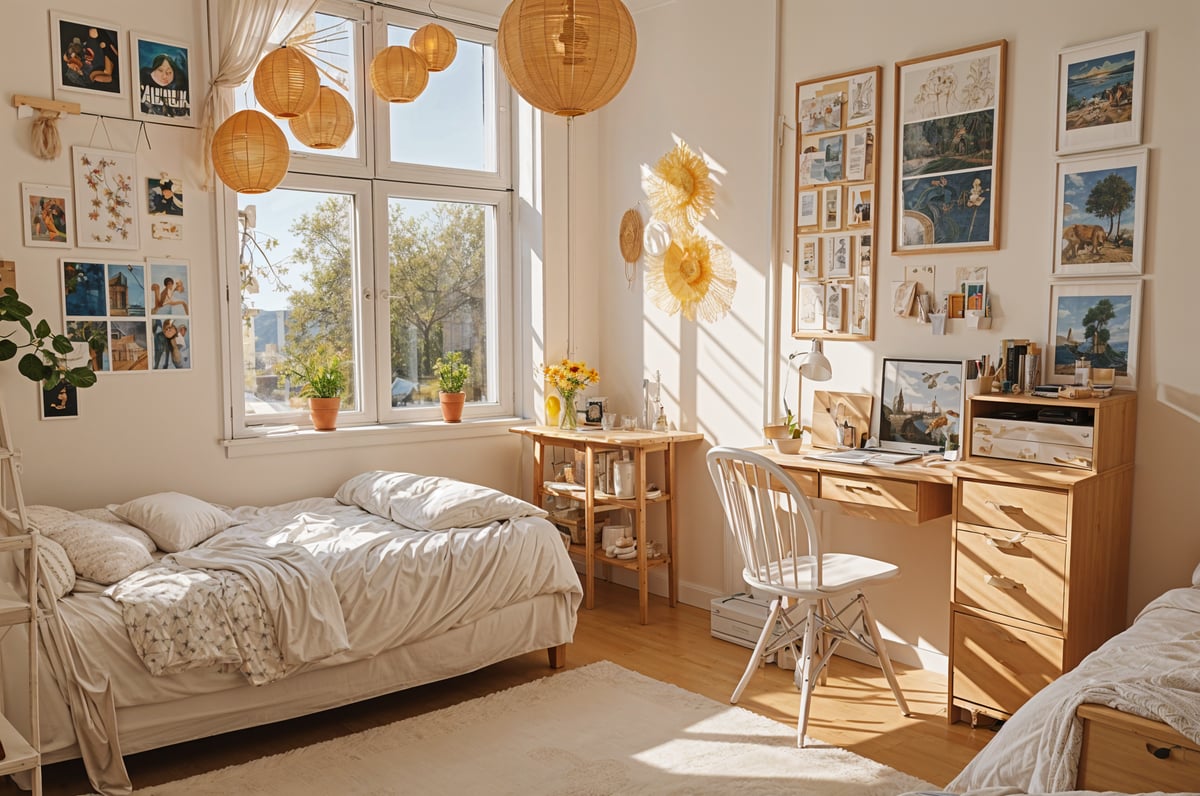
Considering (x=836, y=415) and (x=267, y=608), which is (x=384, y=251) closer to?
(x=267, y=608)

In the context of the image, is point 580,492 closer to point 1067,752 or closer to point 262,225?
point 262,225

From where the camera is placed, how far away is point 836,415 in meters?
3.91

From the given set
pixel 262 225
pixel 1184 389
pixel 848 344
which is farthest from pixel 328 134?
pixel 1184 389

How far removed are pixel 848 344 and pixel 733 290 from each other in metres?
0.66

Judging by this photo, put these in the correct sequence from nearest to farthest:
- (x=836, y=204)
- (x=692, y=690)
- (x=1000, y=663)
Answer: (x=1000, y=663) < (x=692, y=690) < (x=836, y=204)

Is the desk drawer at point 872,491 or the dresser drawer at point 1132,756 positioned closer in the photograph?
the dresser drawer at point 1132,756

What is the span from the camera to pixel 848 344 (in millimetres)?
3898

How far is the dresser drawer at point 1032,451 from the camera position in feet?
9.62

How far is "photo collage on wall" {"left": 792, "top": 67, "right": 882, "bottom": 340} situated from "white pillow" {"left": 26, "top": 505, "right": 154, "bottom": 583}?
2659 millimetres

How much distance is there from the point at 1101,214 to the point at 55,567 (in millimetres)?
3442

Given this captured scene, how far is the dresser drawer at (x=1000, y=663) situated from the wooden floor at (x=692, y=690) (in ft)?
0.51

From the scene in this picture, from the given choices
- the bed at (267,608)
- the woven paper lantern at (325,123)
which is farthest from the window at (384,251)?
the bed at (267,608)

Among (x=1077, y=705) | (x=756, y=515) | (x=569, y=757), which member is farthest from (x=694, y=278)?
(x=1077, y=705)

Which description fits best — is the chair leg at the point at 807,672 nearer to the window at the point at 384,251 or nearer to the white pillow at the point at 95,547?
the white pillow at the point at 95,547
